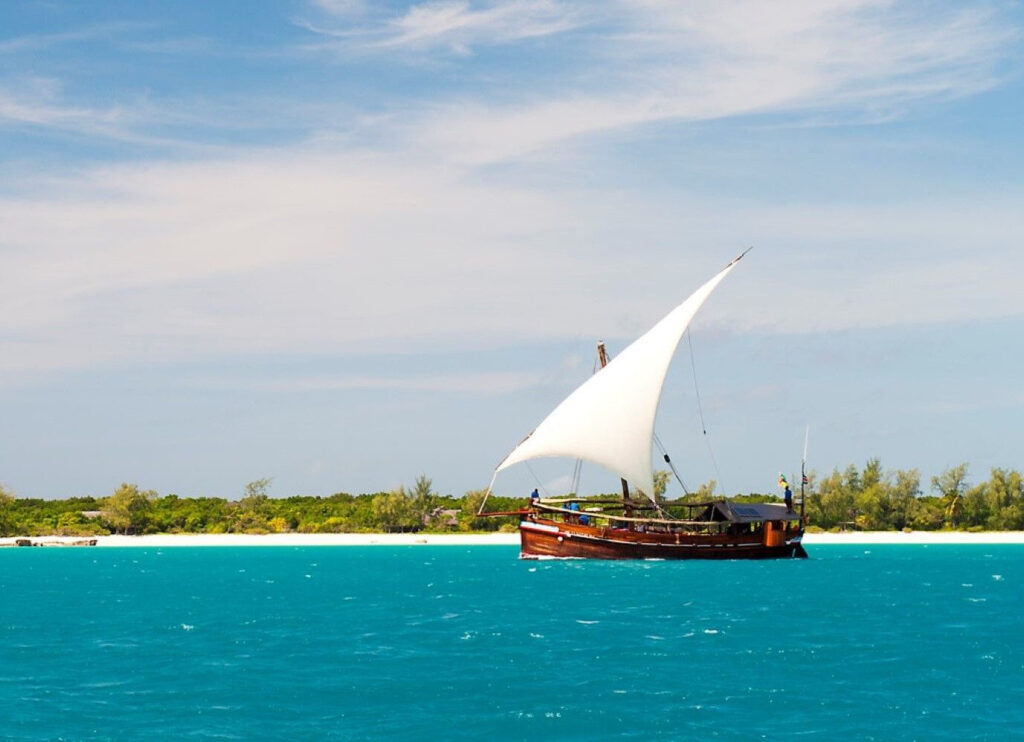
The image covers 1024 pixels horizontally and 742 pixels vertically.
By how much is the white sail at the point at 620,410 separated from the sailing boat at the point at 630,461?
0.06 meters

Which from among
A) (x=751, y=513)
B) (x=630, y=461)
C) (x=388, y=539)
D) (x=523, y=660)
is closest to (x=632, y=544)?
(x=630, y=461)

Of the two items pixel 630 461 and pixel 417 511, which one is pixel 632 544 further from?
pixel 417 511

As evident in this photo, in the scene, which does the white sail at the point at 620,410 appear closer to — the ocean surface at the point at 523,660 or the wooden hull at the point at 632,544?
the wooden hull at the point at 632,544

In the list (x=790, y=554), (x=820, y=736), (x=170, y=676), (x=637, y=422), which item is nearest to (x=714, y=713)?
(x=820, y=736)

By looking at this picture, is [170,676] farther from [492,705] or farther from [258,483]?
[258,483]

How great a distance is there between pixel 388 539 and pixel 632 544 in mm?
Result: 77570

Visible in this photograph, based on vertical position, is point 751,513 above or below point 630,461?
below

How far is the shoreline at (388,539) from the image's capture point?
6068 inches

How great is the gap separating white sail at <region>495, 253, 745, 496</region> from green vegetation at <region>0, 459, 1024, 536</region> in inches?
2676

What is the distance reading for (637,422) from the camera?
83.6 metres

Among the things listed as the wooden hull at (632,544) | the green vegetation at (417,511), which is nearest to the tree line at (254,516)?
the green vegetation at (417,511)

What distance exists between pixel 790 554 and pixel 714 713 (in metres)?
61.6

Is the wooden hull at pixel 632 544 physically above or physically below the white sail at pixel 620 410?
below

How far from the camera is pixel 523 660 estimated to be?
3806 centimetres
